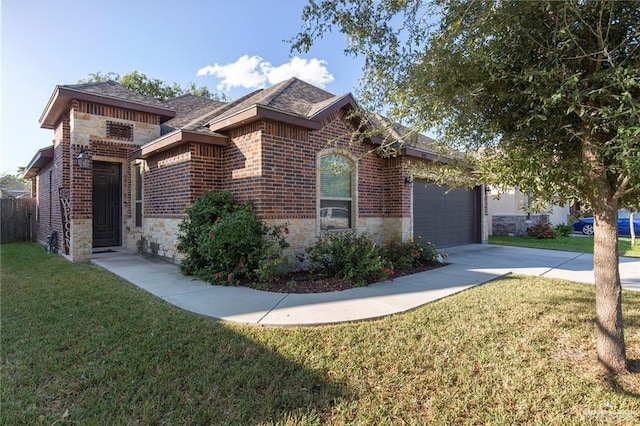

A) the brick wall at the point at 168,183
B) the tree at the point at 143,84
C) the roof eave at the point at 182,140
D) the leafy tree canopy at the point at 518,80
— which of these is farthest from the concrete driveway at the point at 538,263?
the tree at the point at 143,84

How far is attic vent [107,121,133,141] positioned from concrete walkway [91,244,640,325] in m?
3.48

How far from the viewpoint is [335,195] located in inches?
323

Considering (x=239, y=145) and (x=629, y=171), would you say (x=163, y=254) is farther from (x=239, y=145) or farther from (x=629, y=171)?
(x=629, y=171)

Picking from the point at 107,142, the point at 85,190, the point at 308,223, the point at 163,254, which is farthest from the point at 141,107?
the point at 308,223

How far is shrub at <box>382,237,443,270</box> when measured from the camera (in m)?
7.71

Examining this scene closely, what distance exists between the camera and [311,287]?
5.86 meters

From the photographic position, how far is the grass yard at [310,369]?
2.43m

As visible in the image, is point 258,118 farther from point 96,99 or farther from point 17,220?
point 17,220

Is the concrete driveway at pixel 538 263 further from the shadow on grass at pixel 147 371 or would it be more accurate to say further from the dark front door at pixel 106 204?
the dark front door at pixel 106 204

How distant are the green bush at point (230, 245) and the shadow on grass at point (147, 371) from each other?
1624mm

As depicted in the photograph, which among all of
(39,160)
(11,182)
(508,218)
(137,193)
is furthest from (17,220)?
(11,182)

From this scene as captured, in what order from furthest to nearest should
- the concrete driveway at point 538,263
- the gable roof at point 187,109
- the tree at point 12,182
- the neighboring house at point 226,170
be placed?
the tree at point 12,182, the gable roof at point 187,109, the concrete driveway at point 538,263, the neighboring house at point 226,170

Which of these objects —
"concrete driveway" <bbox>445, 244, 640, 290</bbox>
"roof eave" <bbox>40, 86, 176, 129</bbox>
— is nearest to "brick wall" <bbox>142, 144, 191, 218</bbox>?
"roof eave" <bbox>40, 86, 176, 129</bbox>

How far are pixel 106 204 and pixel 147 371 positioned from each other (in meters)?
9.49
